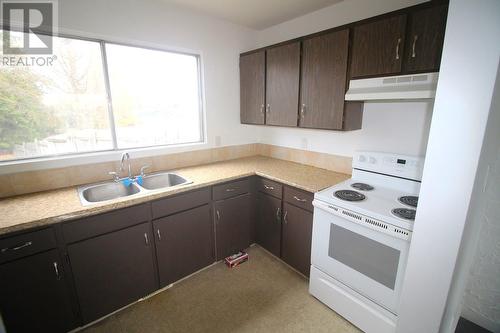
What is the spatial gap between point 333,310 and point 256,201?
1.18 m

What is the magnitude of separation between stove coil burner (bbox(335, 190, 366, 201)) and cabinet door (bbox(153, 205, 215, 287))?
45.4 inches

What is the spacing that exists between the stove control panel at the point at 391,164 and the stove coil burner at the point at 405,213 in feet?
1.47

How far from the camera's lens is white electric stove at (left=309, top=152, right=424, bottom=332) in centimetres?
145

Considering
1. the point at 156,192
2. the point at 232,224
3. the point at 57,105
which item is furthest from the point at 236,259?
the point at 57,105

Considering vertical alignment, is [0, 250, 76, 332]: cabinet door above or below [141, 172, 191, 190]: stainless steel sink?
below

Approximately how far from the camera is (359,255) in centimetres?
161

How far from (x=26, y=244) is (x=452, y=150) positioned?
7.64 ft

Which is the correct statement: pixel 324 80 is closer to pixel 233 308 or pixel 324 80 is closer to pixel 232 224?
pixel 232 224

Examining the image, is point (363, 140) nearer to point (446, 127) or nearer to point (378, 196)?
point (378, 196)

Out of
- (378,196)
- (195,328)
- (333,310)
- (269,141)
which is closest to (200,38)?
(269,141)

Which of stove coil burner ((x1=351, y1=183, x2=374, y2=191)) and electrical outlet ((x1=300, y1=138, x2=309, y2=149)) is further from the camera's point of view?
electrical outlet ((x1=300, y1=138, x2=309, y2=149))

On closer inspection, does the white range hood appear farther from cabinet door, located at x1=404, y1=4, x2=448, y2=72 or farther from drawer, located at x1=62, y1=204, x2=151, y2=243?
drawer, located at x1=62, y1=204, x2=151, y2=243

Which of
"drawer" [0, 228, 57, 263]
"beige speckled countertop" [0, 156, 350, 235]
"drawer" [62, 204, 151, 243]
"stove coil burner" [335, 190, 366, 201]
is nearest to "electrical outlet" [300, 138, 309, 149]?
"beige speckled countertop" [0, 156, 350, 235]

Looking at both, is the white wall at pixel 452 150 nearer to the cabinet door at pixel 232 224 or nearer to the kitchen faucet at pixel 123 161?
the cabinet door at pixel 232 224
